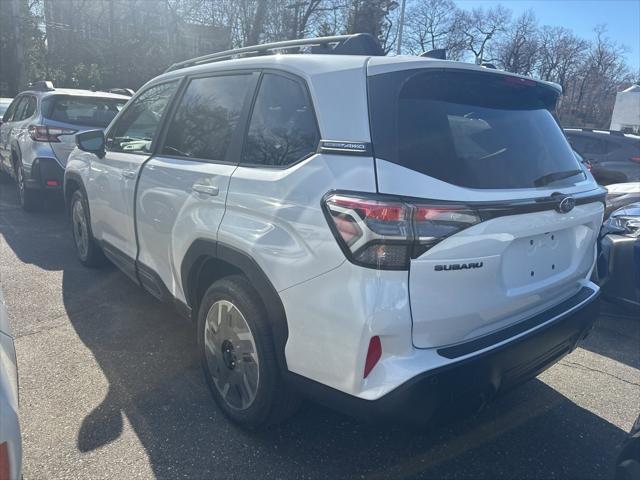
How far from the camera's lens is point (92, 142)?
4250mm

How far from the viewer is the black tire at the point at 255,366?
243 cm

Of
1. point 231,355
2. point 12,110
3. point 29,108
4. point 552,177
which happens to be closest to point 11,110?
point 12,110

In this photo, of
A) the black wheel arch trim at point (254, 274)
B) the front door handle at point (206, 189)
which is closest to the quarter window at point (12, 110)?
the front door handle at point (206, 189)

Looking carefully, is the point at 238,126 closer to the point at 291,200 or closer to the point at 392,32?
the point at 291,200

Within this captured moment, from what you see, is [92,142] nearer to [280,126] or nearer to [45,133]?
[280,126]

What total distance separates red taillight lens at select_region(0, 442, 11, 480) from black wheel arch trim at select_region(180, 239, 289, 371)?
1.13 meters

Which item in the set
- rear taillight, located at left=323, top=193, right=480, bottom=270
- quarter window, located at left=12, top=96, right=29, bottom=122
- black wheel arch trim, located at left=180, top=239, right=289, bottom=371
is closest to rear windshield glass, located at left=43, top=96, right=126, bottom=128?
quarter window, located at left=12, top=96, right=29, bottom=122

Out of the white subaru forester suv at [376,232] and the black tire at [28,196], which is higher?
the white subaru forester suv at [376,232]

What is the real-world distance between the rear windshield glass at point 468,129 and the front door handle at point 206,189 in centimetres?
101

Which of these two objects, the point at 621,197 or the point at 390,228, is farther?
the point at 621,197

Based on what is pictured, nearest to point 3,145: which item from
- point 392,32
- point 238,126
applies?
point 238,126

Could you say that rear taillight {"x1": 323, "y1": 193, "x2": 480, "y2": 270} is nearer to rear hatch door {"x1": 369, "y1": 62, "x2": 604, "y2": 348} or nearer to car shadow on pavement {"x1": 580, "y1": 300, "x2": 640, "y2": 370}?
rear hatch door {"x1": 369, "y1": 62, "x2": 604, "y2": 348}

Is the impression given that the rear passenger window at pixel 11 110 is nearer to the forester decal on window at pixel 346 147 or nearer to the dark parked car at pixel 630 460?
the forester decal on window at pixel 346 147

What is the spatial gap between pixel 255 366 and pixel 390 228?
107 cm
